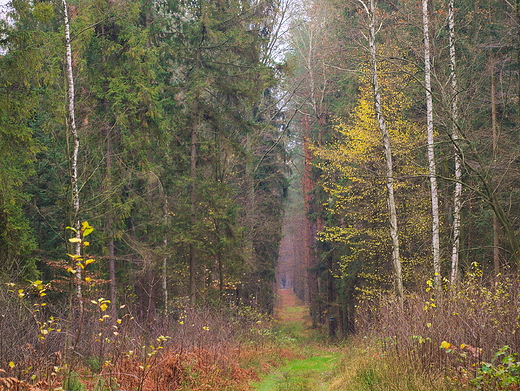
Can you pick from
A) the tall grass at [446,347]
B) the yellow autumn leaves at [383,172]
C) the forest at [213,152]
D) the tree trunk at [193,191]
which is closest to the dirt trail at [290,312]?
the forest at [213,152]

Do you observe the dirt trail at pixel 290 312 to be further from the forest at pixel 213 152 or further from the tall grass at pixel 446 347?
the tall grass at pixel 446 347

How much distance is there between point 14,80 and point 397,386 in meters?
8.82

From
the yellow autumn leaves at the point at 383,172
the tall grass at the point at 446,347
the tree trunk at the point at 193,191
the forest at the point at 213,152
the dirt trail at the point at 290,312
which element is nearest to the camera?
the tall grass at the point at 446,347

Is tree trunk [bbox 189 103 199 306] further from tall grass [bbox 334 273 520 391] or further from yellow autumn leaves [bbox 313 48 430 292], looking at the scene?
tall grass [bbox 334 273 520 391]

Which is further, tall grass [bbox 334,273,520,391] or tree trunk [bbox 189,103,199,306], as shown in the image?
tree trunk [bbox 189,103,199,306]

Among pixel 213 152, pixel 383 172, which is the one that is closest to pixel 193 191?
pixel 213 152

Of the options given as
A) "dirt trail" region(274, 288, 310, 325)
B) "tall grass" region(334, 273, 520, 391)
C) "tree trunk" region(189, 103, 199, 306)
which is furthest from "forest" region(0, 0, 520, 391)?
"dirt trail" region(274, 288, 310, 325)

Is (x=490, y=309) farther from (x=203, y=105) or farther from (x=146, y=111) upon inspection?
(x=203, y=105)

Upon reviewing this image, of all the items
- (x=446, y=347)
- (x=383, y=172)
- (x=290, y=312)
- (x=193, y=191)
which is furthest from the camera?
(x=290, y=312)

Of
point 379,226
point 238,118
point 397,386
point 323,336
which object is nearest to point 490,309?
point 397,386

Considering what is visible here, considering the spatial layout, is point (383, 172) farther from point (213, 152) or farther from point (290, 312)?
point (290, 312)

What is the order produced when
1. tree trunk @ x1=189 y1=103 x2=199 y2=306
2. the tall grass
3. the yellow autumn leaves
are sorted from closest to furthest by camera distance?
the tall grass
the yellow autumn leaves
tree trunk @ x1=189 y1=103 x2=199 y2=306

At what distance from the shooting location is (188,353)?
7.35 m

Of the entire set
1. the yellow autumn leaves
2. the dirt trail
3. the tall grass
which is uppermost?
the yellow autumn leaves
